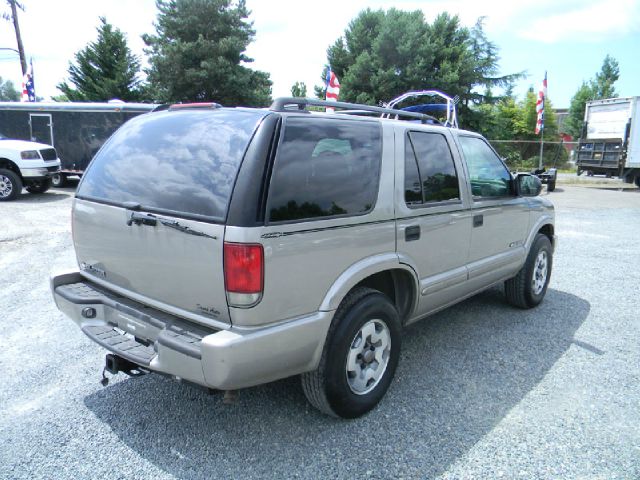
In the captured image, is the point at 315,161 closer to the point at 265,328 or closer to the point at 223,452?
the point at 265,328

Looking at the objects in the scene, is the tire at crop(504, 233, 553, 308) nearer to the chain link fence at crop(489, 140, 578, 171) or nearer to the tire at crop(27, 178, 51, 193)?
the tire at crop(27, 178, 51, 193)

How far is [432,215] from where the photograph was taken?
11.2ft

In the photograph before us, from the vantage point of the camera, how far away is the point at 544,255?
16.9ft

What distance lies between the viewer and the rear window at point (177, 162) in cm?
247

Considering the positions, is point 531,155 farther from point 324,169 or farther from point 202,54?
point 324,169


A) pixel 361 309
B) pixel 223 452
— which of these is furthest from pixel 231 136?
pixel 223 452

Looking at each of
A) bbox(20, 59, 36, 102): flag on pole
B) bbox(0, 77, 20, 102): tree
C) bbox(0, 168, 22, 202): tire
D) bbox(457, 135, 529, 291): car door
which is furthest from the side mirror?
bbox(0, 77, 20, 102): tree

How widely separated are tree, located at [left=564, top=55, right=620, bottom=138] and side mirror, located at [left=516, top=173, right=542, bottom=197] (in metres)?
36.0

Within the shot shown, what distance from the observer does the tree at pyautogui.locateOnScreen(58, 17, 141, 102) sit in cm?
3080

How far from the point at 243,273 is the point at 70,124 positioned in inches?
576

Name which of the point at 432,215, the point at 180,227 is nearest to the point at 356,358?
the point at 432,215

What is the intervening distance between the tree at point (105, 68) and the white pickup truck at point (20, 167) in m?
20.1

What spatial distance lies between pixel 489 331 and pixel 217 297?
294 cm

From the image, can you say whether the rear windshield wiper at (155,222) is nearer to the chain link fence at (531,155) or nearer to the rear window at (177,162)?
the rear window at (177,162)
